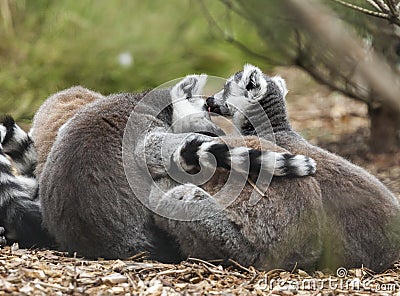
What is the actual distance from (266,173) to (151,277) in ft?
3.11

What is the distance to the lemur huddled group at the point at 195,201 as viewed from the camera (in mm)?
4188

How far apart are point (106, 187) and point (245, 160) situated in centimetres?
84

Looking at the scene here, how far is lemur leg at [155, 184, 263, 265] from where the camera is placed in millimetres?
4129

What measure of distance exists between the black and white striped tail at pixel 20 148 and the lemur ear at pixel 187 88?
1091mm

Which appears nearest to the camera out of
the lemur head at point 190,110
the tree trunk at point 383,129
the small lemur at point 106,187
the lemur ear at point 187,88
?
the small lemur at point 106,187

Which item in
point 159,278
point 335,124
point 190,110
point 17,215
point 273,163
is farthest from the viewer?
point 335,124

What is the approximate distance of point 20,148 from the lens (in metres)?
5.11

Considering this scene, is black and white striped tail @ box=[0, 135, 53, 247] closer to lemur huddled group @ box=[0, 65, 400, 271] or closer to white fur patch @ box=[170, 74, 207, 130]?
lemur huddled group @ box=[0, 65, 400, 271]

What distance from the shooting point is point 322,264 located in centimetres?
434

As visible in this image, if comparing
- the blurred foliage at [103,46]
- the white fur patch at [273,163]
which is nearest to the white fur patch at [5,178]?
the white fur patch at [273,163]

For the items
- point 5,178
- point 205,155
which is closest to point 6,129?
point 5,178

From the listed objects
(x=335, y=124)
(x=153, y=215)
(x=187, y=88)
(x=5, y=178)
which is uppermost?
(x=187, y=88)

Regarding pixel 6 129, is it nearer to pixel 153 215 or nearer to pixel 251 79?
pixel 153 215

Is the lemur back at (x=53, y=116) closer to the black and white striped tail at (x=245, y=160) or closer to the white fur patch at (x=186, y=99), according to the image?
the white fur patch at (x=186, y=99)
